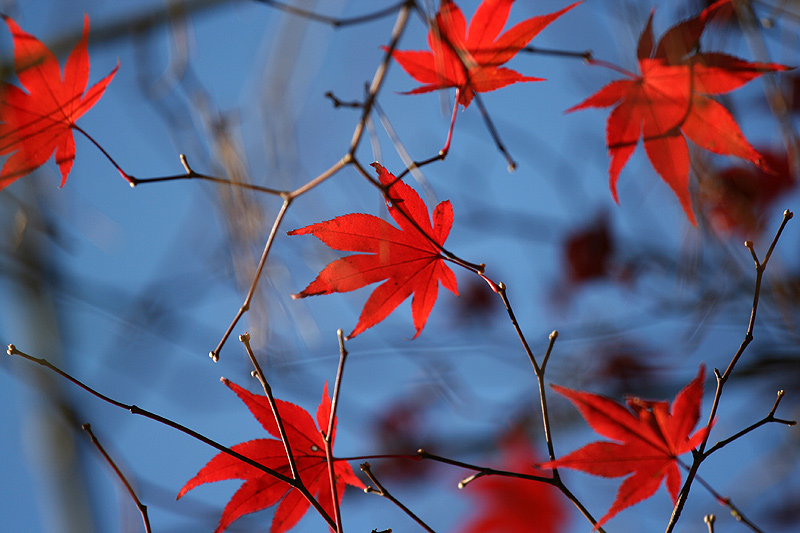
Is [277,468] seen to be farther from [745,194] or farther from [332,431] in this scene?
[745,194]

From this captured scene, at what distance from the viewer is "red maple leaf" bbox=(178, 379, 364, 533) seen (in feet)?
1.66

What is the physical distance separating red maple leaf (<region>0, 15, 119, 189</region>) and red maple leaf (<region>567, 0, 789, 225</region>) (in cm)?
50

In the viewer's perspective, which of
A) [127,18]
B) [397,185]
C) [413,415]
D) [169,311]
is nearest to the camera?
[397,185]

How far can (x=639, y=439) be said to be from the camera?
0.54 m

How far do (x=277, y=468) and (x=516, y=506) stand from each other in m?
0.85

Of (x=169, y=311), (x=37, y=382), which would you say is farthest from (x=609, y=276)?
(x=37, y=382)

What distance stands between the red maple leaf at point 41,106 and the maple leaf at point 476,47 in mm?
321

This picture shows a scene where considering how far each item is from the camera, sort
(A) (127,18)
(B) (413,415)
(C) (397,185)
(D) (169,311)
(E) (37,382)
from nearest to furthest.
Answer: (C) (397,185)
(A) (127,18)
(E) (37,382)
(D) (169,311)
(B) (413,415)

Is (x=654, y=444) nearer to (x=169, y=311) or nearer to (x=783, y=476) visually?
(x=169, y=311)

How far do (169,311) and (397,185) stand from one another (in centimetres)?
105

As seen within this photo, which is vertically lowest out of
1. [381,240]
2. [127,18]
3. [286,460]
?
[286,460]

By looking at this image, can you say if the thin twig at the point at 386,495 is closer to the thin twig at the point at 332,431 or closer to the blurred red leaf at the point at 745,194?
the thin twig at the point at 332,431

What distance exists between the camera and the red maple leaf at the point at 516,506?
1212 millimetres

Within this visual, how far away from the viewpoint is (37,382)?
3.44ft
